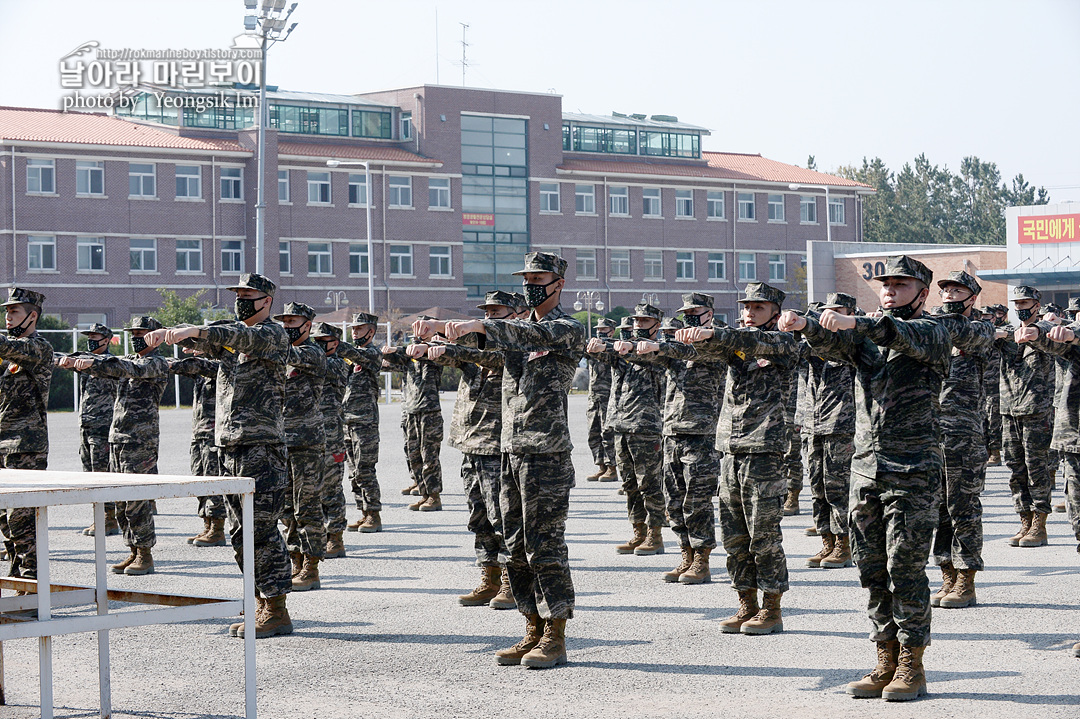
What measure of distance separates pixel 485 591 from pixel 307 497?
1.83 meters

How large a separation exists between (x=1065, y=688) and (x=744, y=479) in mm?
2473

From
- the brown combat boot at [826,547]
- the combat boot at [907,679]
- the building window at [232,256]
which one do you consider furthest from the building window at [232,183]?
the combat boot at [907,679]

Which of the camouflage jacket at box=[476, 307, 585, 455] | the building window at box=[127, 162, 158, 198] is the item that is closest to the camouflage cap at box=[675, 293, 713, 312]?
the camouflage jacket at box=[476, 307, 585, 455]

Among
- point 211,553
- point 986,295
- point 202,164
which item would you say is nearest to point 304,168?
point 202,164

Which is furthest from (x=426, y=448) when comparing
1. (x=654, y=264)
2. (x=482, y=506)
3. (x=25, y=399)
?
(x=654, y=264)

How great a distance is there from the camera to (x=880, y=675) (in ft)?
22.3

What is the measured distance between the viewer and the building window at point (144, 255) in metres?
50.0

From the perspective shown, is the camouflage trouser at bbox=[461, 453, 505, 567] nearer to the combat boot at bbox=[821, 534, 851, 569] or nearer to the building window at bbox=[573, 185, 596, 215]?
the combat boot at bbox=[821, 534, 851, 569]

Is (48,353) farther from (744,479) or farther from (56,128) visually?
(56,128)

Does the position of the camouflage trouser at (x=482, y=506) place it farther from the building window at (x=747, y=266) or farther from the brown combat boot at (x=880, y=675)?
the building window at (x=747, y=266)

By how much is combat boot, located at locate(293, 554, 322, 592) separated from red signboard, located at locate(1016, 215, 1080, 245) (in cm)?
4057

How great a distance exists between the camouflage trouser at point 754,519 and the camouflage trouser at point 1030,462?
4.54 meters

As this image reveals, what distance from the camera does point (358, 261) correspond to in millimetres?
54562

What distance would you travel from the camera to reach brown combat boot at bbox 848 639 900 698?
6.72 meters
